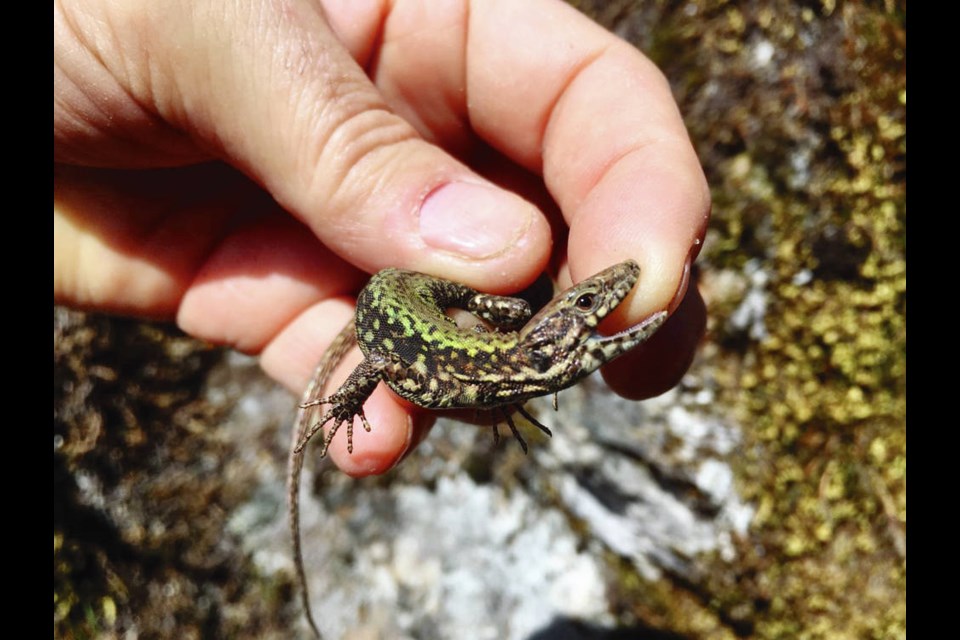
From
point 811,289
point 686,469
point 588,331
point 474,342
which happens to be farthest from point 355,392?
point 811,289

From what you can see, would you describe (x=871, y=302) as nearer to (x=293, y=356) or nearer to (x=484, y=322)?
(x=484, y=322)

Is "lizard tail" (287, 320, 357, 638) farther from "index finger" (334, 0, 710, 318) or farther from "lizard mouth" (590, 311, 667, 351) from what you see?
"lizard mouth" (590, 311, 667, 351)

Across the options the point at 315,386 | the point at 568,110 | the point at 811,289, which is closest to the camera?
the point at 568,110

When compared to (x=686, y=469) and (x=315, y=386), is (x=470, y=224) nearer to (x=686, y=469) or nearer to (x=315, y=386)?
(x=315, y=386)

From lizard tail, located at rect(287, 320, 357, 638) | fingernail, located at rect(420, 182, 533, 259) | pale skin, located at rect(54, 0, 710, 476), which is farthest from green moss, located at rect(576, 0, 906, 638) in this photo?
lizard tail, located at rect(287, 320, 357, 638)
